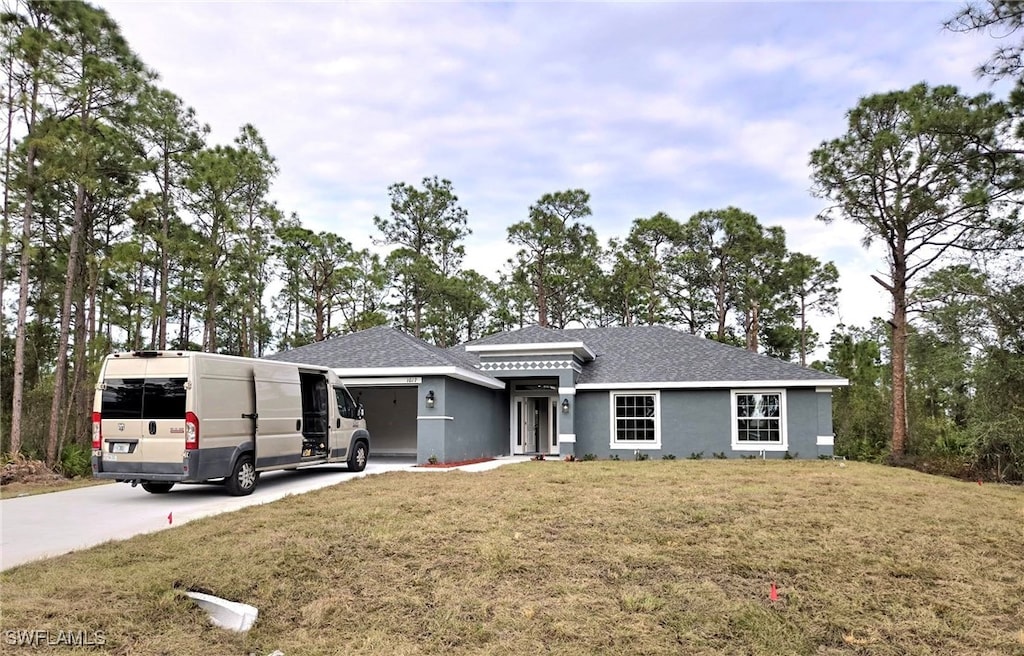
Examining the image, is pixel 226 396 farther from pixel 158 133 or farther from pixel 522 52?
pixel 158 133

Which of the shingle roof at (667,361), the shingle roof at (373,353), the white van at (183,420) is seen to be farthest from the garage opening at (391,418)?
the white van at (183,420)

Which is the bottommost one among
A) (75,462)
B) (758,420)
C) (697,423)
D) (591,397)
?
(75,462)

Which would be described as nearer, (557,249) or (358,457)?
(358,457)

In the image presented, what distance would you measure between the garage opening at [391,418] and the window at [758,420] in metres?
9.78

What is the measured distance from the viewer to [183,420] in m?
9.45

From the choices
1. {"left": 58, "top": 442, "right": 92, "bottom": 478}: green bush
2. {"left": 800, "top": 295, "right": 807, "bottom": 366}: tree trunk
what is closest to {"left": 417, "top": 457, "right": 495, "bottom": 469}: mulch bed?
{"left": 58, "top": 442, "right": 92, "bottom": 478}: green bush

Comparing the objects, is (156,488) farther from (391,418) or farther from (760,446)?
(760,446)

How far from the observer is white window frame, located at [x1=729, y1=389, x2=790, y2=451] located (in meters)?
18.7

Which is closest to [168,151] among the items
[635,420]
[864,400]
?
[635,420]

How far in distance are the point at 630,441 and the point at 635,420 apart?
649mm

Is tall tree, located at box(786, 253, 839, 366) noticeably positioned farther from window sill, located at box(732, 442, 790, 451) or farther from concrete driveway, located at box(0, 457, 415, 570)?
concrete driveway, located at box(0, 457, 415, 570)

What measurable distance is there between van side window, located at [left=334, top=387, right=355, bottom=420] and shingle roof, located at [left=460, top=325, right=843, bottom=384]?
7.20m

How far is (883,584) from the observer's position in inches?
228

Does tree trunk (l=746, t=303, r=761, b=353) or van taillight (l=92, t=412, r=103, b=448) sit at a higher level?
tree trunk (l=746, t=303, r=761, b=353)
